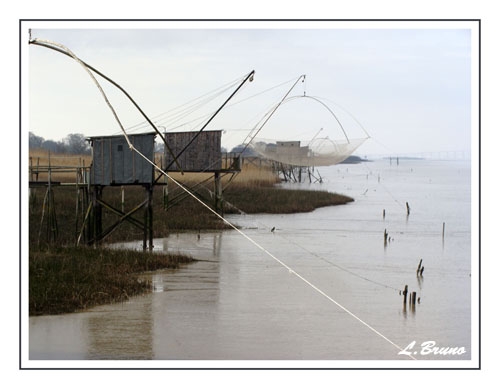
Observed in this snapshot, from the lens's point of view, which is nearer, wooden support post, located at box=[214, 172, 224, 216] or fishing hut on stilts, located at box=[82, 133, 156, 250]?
fishing hut on stilts, located at box=[82, 133, 156, 250]

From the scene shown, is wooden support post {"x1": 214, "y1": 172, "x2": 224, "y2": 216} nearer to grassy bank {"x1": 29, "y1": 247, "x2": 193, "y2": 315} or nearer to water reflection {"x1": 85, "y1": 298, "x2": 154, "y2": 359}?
grassy bank {"x1": 29, "y1": 247, "x2": 193, "y2": 315}

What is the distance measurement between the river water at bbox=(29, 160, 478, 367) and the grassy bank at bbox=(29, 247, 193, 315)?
0.96ft

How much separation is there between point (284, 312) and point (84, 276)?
3.30 metres

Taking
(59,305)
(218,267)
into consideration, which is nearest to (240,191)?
(218,267)

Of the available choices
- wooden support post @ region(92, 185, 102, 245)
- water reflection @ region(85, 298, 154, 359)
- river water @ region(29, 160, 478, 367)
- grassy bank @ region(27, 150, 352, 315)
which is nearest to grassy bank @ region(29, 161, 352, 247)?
grassy bank @ region(27, 150, 352, 315)

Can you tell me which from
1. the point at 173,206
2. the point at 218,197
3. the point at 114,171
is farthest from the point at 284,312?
the point at 173,206

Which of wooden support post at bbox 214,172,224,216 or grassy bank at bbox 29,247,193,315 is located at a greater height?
wooden support post at bbox 214,172,224,216

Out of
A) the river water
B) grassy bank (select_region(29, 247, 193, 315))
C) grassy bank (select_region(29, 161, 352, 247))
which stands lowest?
the river water

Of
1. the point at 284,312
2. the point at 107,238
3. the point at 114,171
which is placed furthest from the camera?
the point at 107,238

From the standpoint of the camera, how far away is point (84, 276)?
1203 cm

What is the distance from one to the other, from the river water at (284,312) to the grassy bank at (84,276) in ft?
0.96

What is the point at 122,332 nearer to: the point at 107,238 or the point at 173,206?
the point at 107,238

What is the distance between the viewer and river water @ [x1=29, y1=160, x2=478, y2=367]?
9.19m
